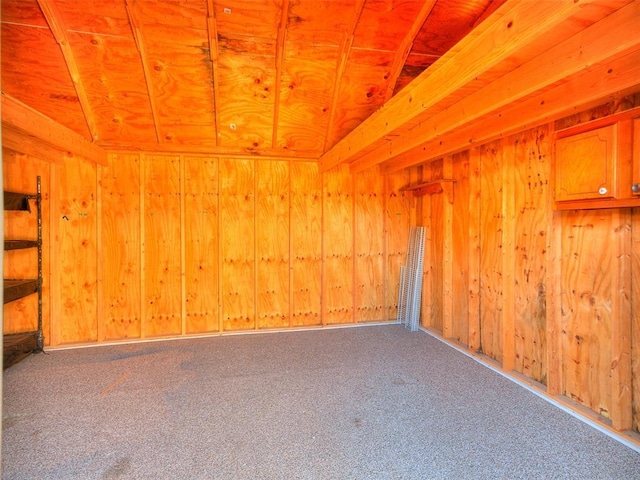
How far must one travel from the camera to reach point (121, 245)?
439cm

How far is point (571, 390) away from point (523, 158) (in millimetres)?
1945

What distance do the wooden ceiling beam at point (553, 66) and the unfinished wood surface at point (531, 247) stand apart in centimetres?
92

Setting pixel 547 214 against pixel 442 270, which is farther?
pixel 442 270

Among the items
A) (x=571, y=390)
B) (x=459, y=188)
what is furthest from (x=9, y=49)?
(x=571, y=390)

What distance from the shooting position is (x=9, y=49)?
10.3ft

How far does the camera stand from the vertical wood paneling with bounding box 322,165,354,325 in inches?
195

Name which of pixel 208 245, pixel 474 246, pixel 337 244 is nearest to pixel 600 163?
pixel 474 246

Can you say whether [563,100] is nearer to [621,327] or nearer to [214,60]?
[621,327]

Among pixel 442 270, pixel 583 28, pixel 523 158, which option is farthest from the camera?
pixel 442 270

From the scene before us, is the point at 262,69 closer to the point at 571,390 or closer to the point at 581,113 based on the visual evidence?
the point at 581,113

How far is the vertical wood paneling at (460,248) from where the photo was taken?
4.11 meters

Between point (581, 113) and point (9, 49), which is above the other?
point (9, 49)

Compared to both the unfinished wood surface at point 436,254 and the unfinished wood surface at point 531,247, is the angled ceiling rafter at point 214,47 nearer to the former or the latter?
the unfinished wood surface at point 436,254

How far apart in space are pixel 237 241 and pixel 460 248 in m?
2.73
